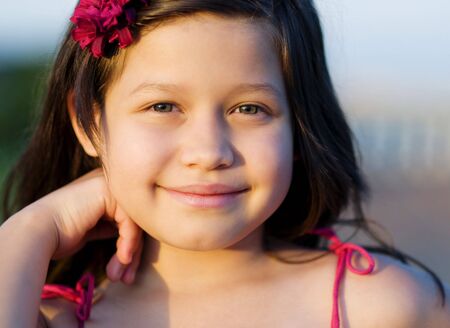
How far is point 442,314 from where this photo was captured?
98.3 inches

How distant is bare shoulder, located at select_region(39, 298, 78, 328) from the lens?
2.58 m

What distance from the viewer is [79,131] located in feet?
8.79

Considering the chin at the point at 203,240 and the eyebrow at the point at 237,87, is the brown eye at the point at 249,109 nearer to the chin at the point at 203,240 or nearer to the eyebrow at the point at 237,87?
the eyebrow at the point at 237,87

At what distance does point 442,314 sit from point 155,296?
3.19 ft

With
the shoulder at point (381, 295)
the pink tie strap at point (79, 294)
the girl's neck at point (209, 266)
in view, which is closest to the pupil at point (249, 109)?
the girl's neck at point (209, 266)

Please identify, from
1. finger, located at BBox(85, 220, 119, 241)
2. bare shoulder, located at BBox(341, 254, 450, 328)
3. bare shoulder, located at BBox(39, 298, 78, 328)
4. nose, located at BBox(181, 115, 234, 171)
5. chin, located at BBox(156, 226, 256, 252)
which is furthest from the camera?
finger, located at BBox(85, 220, 119, 241)

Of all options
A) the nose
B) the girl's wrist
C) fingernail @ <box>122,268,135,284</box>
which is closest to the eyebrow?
the nose

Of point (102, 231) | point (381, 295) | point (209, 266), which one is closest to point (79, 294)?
point (102, 231)

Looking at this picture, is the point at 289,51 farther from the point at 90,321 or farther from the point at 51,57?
the point at 90,321

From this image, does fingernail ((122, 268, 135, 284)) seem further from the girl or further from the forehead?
the forehead

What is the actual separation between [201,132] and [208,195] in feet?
0.67

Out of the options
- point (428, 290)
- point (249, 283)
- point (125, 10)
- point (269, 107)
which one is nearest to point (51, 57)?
point (125, 10)

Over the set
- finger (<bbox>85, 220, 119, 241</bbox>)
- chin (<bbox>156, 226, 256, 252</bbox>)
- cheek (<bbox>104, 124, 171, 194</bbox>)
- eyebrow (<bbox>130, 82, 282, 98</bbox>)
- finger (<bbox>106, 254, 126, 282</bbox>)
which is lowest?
finger (<bbox>106, 254, 126, 282</bbox>)

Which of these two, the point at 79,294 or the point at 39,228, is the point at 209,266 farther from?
the point at 39,228
